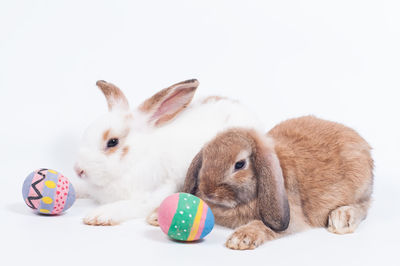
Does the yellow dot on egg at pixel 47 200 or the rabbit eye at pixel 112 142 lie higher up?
the rabbit eye at pixel 112 142

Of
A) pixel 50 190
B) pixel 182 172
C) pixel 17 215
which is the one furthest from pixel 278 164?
pixel 17 215

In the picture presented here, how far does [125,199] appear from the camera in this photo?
469 cm

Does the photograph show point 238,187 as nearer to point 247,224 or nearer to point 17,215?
point 247,224

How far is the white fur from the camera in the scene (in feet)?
15.1

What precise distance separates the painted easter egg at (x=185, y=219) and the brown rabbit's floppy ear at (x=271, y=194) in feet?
1.49

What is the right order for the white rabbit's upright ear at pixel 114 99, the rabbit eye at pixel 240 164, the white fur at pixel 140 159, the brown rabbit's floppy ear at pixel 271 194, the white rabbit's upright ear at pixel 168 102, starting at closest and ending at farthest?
the brown rabbit's floppy ear at pixel 271 194, the rabbit eye at pixel 240 164, the white fur at pixel 140 159, the white rabbit's upright ear at pixel 168 102, the white rabbit's upright ear at pixel 114 99

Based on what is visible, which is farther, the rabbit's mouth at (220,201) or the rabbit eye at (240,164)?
the rabbit eye at (240,164)

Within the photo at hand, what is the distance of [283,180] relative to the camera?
408 cm

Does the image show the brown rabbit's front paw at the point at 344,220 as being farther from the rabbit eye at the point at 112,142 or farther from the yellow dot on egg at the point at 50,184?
the yellow dot on egg at the point at 50,184

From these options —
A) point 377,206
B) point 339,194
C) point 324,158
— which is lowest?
point 377,206

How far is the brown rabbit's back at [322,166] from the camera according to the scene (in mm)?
4258

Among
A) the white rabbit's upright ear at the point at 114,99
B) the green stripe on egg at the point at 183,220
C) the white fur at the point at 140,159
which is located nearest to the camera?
the green stripe on egg at the point at 183,220

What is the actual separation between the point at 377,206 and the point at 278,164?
5.29ft

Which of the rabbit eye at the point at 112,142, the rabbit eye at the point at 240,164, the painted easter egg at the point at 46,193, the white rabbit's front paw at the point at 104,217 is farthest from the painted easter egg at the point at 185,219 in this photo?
the rabbit eye at the point at 112,142
